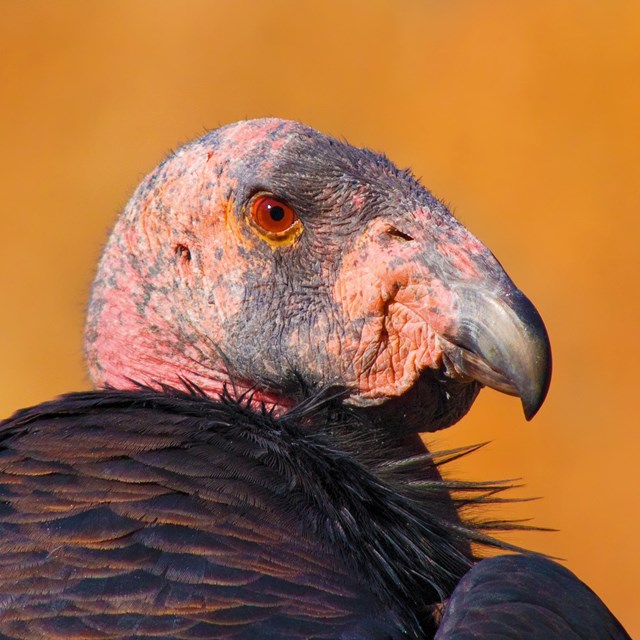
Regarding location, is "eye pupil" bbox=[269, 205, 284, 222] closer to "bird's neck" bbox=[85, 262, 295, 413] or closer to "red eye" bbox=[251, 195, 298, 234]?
"red eye" bbox=[251, 195, 298, 234]

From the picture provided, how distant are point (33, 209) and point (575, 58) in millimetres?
7222

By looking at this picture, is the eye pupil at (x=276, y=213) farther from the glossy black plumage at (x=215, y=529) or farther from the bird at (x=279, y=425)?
the glossy black plumage at (x=215, y=529)

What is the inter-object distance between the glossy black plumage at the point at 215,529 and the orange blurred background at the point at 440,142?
8552 millimetres

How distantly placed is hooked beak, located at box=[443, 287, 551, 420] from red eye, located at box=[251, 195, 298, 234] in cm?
69

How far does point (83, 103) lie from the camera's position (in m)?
16.3

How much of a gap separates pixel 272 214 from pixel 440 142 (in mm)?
11111

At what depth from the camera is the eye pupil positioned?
3809mm

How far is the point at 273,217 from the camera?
12.5 feet

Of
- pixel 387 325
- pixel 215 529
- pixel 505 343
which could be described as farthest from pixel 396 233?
pixel 215 529

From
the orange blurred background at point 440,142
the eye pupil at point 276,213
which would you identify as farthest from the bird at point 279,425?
the orange blurred background at point 440,142

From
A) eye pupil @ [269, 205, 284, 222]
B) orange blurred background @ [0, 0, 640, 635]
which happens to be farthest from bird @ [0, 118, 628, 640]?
orange blurred background @ [0, 0, 640, 635]

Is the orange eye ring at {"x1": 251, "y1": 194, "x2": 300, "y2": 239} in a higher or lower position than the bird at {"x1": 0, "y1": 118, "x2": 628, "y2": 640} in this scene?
higher

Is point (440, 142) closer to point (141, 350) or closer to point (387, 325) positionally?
point (141, 350)

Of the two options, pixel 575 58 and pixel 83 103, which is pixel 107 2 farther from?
pixel 575 58
